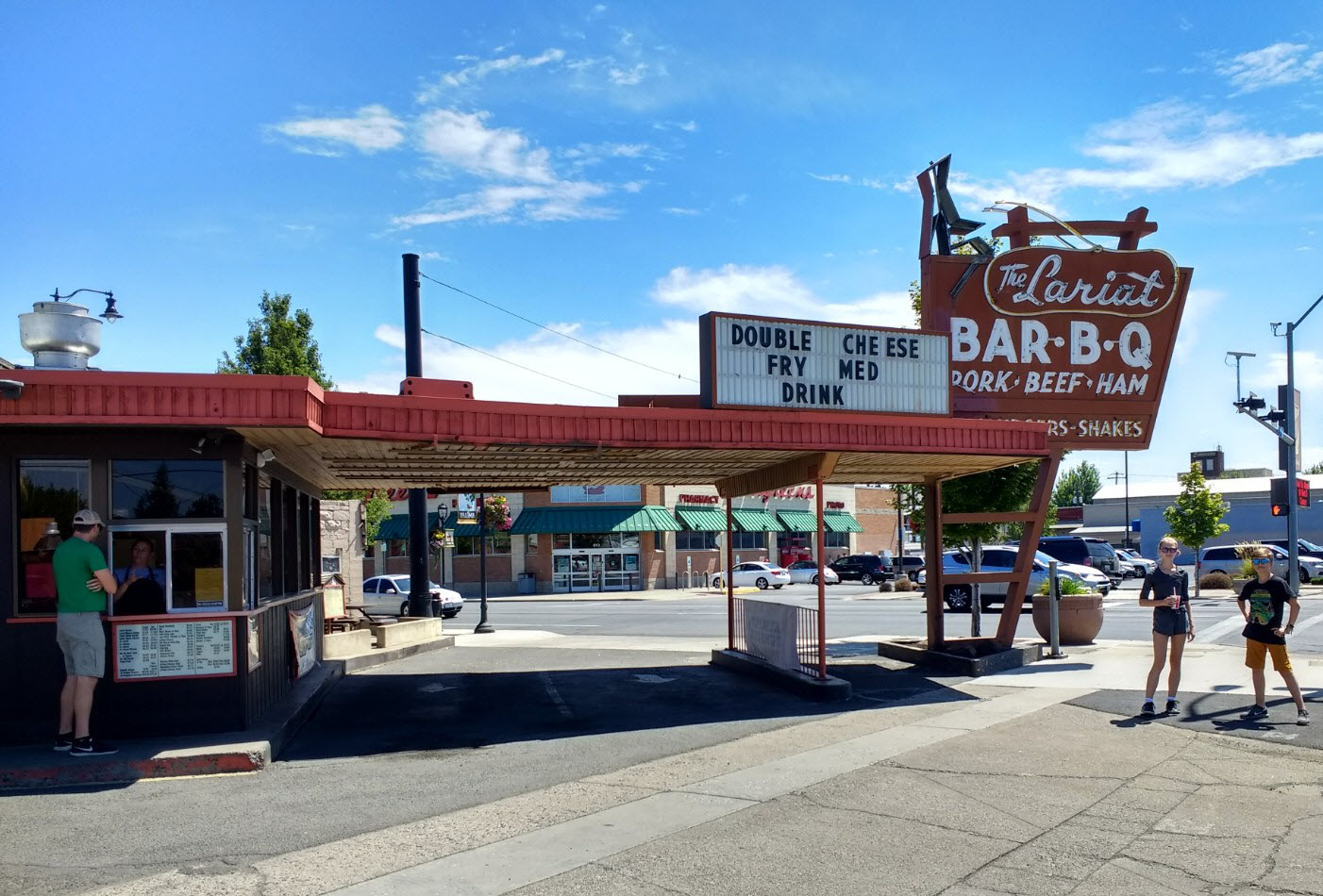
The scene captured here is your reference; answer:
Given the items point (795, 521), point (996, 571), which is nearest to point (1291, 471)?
point (996, 571)

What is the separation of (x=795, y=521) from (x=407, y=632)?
137 feet

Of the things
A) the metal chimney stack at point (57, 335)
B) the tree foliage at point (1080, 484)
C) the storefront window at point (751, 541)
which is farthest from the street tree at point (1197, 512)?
the tree foliage at point (1080, 484)

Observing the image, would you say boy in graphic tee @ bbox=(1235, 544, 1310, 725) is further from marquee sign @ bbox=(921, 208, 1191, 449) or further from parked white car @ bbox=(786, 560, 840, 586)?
parked white car @ bbox=(786, 560, 840, 586)

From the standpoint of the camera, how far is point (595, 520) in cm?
5144

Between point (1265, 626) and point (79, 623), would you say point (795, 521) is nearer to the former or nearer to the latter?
point (1265, 626)

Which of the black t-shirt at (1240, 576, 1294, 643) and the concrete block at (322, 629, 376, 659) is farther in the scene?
the concrete block at (322, 629, 376, 659)

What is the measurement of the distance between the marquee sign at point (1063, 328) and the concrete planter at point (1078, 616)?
2.58 meters

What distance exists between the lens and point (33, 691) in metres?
9.23

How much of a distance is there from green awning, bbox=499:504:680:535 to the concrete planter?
3402cm

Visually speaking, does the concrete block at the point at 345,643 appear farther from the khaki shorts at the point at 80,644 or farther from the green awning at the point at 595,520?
the green awning at the point at 595,520

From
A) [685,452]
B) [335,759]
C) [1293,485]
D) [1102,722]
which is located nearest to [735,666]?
[685,452]

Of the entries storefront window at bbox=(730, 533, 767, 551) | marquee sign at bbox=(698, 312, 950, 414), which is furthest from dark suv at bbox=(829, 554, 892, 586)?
marquee sign at bbox=(698, 312, 950, 414)

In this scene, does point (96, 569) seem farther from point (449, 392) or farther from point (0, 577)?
point (449, 392)

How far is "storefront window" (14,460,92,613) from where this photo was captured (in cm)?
929
